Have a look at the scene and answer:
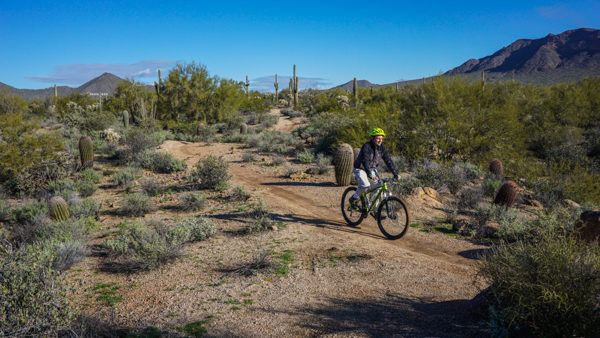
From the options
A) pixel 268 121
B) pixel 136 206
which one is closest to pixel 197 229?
pixel 136 206

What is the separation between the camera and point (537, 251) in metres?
3.91

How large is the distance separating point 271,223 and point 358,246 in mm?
1982

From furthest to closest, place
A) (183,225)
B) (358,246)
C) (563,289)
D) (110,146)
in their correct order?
(110,146) → (183,225) → (358,246) → (563,289)

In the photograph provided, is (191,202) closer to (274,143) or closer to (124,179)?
(124,179)

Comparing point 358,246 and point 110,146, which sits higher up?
point 110,146

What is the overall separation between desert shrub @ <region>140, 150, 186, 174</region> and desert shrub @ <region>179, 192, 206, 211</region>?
14.6 ft

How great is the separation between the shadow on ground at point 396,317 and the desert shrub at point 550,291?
537 mm

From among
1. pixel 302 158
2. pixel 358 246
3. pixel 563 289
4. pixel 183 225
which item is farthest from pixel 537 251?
pixel 302 158

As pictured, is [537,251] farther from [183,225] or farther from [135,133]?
[135,133]

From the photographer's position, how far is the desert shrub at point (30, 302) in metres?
3.66

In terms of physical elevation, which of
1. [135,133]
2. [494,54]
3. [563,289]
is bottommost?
[563,289]

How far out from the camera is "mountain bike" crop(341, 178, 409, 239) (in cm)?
771

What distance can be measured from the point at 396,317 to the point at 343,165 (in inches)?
302

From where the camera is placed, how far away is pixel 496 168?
13.5 metres
